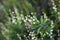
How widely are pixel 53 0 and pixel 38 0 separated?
53 centimetres

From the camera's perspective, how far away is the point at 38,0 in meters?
3.88

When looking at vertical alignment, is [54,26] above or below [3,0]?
below

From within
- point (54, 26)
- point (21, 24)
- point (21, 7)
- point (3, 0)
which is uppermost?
point (3, 0)

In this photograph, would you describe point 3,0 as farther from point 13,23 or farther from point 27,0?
point 13,23

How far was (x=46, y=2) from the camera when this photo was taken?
3723 millimetres

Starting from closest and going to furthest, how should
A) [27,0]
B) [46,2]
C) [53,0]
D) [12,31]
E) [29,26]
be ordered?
[29,26] → [12,31] → [53,0] → [46,2] → [27,0]

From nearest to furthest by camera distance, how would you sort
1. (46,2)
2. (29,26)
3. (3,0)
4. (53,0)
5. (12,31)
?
(29,26) → (12,31) → (53,0) → (46,2) → (3,0)

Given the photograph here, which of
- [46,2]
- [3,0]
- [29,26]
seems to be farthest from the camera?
[3,0]

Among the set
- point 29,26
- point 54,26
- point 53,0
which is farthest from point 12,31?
point 53,0

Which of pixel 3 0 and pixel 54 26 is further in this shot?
pixel 3 0

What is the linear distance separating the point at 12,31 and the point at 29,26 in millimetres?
358

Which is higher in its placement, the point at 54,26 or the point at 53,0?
the point at 53,0

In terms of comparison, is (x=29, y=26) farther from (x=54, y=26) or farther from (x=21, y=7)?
(x=21, y=7)

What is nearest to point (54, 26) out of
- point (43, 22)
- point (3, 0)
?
point (43, 22)
